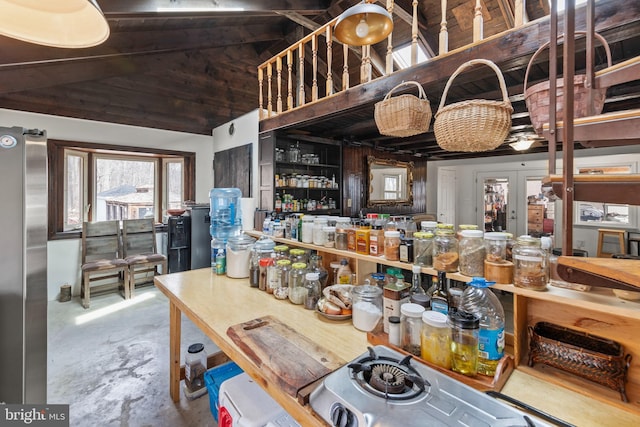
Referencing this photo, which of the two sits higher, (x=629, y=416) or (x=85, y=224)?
(x=85, y=224)

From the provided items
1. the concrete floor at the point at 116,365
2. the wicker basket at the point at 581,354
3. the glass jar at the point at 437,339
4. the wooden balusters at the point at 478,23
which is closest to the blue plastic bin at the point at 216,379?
the concrete floor at the point at 116,365

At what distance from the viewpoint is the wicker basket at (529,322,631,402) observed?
3.03 feet

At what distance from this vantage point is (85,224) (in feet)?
12.7

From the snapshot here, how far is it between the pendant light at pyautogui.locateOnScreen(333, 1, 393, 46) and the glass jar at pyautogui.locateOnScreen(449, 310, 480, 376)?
5.21 feet

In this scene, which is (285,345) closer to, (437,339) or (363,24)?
(437,339)

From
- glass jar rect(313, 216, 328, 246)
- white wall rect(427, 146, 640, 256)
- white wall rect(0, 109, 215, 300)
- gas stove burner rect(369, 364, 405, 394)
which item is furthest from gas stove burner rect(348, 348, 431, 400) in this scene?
white wall rect(427, 146, 640, 256)

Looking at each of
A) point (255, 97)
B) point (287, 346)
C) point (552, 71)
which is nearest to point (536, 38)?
point (552, 71)

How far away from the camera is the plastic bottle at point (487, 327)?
1020 mm

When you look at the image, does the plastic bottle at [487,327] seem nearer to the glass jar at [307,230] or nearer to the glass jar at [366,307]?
the glass jar at [366,307]

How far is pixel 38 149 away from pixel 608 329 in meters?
2.60

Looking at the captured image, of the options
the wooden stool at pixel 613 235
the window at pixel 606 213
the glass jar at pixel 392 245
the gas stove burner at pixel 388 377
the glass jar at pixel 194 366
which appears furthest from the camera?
the window at pixel 606 213

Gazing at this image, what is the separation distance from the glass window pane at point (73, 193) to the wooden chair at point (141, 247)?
0.61 metres

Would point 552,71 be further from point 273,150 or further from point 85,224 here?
point 85,224

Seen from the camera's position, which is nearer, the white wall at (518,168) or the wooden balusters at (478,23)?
the wooden balusters at (478,23)
